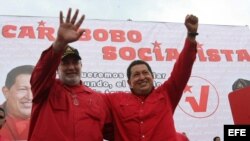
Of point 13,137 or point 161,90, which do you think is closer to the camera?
point 161,90

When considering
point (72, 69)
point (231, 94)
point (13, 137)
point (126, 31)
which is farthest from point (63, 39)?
point (231, 94)

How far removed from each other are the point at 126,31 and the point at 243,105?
1.89 meters

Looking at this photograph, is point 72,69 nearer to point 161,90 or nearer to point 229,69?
point 161,90

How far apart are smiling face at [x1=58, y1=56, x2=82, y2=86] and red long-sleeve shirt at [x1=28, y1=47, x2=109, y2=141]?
0.05 meters

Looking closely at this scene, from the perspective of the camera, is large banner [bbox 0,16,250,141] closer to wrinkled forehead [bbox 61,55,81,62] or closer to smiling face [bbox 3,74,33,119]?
smiling face [bbox 3,74,33,119]

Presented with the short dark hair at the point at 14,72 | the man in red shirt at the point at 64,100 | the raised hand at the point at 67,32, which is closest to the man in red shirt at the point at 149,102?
the man in red shirt at the point at 64,100

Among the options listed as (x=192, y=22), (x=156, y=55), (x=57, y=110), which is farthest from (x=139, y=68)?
(x=156, y=55)

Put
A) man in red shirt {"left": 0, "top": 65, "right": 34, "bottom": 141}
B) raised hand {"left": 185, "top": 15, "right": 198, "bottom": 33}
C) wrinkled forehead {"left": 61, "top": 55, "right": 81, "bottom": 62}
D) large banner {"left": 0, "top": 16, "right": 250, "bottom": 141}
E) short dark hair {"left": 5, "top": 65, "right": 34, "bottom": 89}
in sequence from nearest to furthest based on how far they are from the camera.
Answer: wrinkled forehead {"left": 61, "top": 55, "right": 81, "bottom": 62}, raised hand {"left": 185, "top": 15, "right": 198, "bottom": 33}, man in red shirt {"left": 0, "top": 65, "right": 34, "bottom": 141}, short dark hair {"left": 5, "top": 65, "right": 34, "bottom": 89}, large banner {"left": 0, "top": 16, "right": 250, "bottom": 141}

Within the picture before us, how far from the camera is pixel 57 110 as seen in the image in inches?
88.1

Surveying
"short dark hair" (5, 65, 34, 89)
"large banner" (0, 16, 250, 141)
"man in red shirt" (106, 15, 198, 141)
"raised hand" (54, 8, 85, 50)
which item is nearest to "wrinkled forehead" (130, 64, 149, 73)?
A: "man in red shirt" (106, 15, 198, 141)

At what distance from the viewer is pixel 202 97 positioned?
5.71 metres

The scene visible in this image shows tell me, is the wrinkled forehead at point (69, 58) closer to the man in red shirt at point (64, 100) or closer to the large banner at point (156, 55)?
the man in red shirt at point (64, 100)

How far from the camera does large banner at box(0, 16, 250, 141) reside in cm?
546

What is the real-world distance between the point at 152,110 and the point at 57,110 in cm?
55
